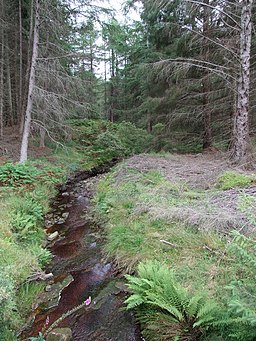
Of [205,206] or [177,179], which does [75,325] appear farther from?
[177,179]

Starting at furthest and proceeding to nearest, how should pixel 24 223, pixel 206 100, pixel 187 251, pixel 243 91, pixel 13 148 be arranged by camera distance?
pixel 13 148
pixel 206 100
pixel 243 91
pixel 24 223
pixel 187 251

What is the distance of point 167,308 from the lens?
2.88 meters

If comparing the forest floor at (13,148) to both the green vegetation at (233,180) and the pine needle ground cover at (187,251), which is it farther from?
the green vegetation at (233,180)

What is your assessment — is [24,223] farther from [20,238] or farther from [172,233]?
[172,233]

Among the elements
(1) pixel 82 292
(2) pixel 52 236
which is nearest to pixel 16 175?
(2) pixel 52 236

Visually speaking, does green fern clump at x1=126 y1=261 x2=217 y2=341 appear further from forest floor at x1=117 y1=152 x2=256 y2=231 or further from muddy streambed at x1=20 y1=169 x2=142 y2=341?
forest floor at x1=117 y1=152 x2=256 y2=231

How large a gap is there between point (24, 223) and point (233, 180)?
4.87m

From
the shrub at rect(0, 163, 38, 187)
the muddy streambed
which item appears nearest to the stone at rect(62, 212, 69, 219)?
the muddy streambed

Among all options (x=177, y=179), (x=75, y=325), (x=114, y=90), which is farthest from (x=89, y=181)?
(x=114, y=90)

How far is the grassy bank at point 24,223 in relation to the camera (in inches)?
130

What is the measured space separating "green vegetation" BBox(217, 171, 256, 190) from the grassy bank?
4.18 m

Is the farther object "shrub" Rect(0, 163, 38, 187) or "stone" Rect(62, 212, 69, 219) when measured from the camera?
"shrub" Rect(0, 163, 38, 187)

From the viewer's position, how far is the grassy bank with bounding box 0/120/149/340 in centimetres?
331

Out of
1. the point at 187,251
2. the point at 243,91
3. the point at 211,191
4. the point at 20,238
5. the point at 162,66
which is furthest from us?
the point at 162,66
